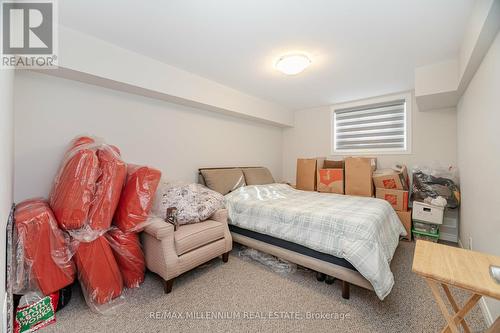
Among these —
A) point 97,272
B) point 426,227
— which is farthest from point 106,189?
point 426,227

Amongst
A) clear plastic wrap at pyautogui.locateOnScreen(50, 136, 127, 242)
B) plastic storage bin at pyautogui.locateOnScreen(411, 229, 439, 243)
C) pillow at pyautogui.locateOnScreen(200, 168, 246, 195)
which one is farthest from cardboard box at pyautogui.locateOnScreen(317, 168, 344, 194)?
clear plastic wrap at pyautogui.locateOnScreen(50, 136, 127, 242)

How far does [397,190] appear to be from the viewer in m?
2.97

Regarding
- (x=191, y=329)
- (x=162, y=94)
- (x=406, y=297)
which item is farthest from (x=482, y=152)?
(x=162, y=94)

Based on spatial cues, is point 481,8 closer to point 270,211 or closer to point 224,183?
point 270,211

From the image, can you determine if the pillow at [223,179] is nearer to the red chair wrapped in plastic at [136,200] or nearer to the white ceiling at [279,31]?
the red chair wrapped in plastic at [136,200]

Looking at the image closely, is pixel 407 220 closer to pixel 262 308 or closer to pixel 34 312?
pixel 262 308

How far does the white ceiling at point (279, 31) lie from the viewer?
1485 mm

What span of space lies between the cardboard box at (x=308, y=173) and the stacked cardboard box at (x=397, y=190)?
930 mm

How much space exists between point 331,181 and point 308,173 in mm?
437

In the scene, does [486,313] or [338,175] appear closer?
[486,313]

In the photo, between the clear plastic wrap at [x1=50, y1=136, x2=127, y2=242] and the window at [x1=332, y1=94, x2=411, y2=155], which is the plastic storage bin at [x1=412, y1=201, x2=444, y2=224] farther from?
the clear plastic wrap at [x1=50, y1=136, x2=127, y2=242]

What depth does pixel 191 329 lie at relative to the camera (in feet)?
4.61

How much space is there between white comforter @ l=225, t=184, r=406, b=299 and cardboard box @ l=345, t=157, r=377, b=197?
691 mm

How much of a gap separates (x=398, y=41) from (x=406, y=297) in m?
2.33
